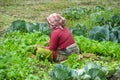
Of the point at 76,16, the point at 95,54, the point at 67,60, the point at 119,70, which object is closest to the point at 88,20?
the point at 76,16

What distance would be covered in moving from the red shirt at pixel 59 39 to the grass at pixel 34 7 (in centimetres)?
351

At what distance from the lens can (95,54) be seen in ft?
26.0

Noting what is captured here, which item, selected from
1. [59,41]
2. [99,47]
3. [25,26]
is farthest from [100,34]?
[25,26]

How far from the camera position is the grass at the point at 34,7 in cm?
1209

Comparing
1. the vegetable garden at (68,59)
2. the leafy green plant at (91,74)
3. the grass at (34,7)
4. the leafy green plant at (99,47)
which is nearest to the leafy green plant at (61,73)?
the vegetable garden at (68,59)

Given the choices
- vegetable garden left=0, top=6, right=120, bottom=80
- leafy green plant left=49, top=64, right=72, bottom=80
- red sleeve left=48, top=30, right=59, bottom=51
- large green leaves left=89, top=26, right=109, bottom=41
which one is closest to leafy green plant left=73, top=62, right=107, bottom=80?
vegetable garden left=0, top=6, right=120, bottom=80

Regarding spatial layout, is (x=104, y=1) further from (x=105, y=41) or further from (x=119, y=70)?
(x=119, y=70)

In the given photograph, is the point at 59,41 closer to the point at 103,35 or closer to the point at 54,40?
the point at 54,40

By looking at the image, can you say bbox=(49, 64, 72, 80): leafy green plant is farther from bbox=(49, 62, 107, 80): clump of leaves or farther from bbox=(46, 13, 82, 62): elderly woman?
bbox=(46, 13, 82, 62): elderly woman

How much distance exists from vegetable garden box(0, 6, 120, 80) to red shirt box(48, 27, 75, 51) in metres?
0.26

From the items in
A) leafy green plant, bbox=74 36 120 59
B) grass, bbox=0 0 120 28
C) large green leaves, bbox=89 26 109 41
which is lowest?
grass, bbox=0 0 120 28

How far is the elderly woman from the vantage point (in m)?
7.44

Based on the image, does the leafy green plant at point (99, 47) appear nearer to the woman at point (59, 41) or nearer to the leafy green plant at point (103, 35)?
the leafy green plant at point (103, 35)

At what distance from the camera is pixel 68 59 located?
23.4 feet
